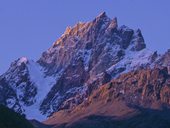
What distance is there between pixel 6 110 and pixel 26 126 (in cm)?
600

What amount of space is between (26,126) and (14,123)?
3.67 meters

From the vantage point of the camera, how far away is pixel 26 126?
427ft

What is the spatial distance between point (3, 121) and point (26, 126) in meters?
6.47

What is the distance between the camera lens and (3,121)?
4911 inches

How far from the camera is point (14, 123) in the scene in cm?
12700

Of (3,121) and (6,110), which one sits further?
(6,110)

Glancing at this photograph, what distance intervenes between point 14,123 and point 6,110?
7.50m

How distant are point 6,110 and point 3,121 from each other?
934cm

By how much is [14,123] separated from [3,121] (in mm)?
2806

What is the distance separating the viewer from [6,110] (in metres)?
134
